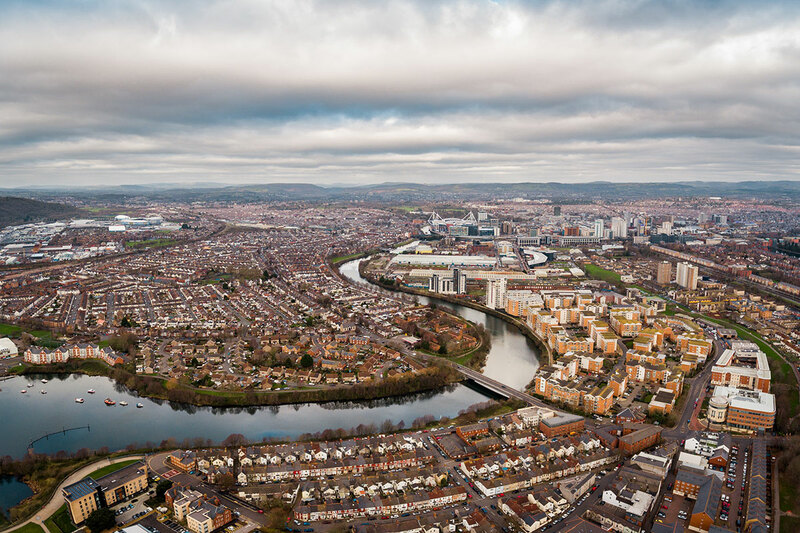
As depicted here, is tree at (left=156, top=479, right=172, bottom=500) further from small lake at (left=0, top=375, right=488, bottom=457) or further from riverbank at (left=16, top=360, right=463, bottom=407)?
riverbank at (left=16, top=360, right=463, bottom=407)

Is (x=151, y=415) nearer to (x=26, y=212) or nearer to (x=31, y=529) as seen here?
(x=31, y=529)

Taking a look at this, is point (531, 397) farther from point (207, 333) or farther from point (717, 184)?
point (717, 184)

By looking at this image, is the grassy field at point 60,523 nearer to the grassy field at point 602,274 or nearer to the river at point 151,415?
the river at point 151,415

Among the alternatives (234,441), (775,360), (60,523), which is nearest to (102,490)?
(60,523)

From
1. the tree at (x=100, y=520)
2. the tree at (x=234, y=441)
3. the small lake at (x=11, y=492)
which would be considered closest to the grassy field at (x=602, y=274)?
the tree at (x=234, y=441)

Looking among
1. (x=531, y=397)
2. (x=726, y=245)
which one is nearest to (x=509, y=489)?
(x=531, y=397)

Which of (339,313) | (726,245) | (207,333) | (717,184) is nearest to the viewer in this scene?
(207,333)
